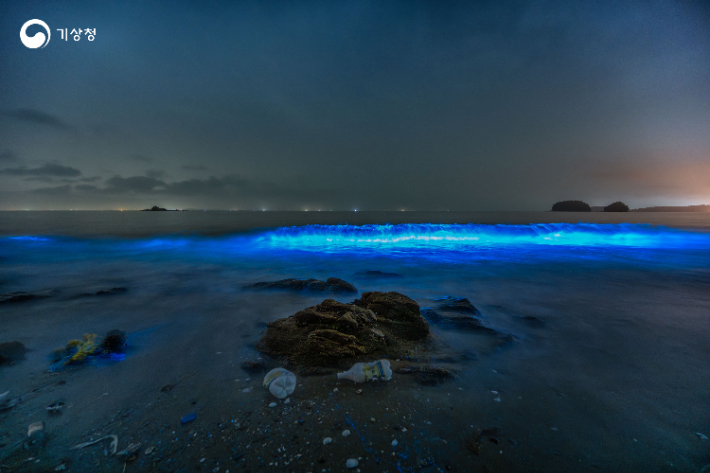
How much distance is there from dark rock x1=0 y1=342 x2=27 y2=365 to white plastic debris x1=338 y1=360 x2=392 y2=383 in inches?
195

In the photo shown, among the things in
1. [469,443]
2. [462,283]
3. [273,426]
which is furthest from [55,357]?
[462,283]

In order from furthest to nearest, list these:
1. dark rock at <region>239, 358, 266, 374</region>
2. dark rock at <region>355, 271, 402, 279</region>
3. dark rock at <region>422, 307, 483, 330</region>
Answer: dark rock at <region>355, 271, 402, 279</region>, dark rock at <region>422, 307, 483, 330</region>, dark rock at <region>239, 358, 266, 374</region>

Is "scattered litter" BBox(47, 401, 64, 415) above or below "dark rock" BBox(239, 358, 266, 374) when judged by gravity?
above

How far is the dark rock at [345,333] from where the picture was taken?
3877mm

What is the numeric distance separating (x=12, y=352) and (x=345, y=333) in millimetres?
5190

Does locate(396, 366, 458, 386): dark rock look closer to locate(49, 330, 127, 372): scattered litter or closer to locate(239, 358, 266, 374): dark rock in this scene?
locate(239, 358, 266, 374): dark rock

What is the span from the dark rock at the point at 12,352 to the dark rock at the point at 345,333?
3559 mm

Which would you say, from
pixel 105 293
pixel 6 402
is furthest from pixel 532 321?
pixel 105 293

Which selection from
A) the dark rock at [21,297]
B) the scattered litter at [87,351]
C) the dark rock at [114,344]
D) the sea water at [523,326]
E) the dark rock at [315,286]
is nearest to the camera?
the sea water at [523,326]

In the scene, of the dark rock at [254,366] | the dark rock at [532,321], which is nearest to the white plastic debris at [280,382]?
the dark rock at [254,366]

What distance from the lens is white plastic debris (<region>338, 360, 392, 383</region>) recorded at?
3316 mm

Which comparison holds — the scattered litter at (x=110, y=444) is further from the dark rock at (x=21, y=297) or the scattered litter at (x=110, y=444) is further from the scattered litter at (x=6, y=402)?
the dark rock at (x=21, y=297)

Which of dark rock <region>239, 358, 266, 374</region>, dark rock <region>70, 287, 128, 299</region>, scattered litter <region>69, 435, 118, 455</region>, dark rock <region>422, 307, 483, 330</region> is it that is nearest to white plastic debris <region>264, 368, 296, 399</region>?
dark rock <region>239, 358, 266, 374</region>

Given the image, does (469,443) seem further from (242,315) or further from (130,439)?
(242,315)
